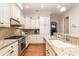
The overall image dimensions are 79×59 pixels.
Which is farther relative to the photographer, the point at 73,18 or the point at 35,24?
the point at 35,24

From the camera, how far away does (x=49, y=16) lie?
7918 mm

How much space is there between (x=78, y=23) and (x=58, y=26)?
2761mm

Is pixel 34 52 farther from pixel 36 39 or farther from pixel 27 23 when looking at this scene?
pixel 27 23

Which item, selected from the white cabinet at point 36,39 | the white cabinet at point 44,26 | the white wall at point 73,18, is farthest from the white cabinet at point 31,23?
the white wall at point 73,18

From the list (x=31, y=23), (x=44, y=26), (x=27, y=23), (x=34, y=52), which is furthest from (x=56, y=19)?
(x=34, y=52)

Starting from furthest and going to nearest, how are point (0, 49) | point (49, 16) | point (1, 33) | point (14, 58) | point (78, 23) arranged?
point (49, 16), point (78, 23), point (1, 33), point (0, 49), point (14, 58)

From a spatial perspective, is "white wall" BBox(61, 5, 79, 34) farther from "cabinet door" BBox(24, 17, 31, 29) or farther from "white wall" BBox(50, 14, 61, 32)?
"cabinet door" BBox(24, 17, 31, 29)

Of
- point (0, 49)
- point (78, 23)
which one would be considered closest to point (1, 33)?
point (0, 49)

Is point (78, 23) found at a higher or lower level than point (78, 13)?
lower

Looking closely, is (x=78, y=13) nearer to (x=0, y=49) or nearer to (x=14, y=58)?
(x=0, y=49)

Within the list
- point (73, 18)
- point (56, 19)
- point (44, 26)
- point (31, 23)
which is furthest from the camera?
point (31, 23)

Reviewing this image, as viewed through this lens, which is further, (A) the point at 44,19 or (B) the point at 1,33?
(A) the point at 44,19

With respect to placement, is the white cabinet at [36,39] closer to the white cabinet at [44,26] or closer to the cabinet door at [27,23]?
the white cabinet at [44,26]

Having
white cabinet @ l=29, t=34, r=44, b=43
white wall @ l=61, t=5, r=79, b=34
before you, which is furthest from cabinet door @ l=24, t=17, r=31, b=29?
white wall @ l=61, t=5, r=79, b=34
